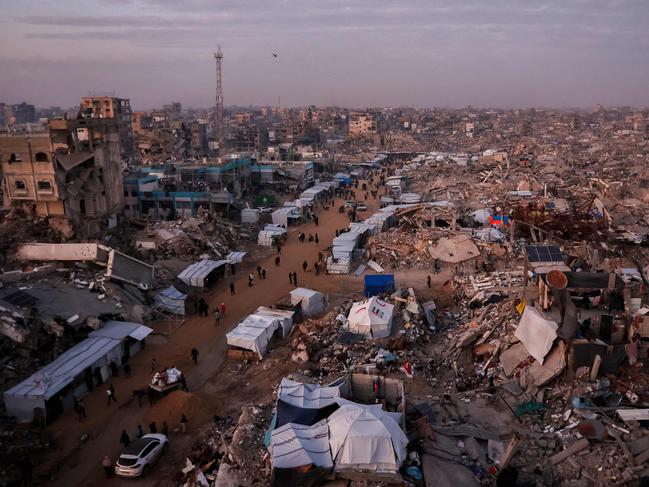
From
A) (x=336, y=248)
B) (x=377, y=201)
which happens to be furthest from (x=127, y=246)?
(x=377, y=201)

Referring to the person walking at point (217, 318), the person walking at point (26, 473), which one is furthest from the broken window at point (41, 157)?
the person walking at point (26, 473)

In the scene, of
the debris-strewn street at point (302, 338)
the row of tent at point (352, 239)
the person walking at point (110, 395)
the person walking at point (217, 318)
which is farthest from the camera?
the row of tent at point (352, 239)

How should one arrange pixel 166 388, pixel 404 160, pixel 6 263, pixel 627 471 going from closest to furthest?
pixel 627 471, pixel 166 388, pixel 6 263, pixel 404 160

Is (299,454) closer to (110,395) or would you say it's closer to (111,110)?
(110,395)

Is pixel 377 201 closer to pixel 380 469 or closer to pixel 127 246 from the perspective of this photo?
pixel 127 246

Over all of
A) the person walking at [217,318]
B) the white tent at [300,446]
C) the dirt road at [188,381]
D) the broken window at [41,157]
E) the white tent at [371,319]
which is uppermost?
the broken window at [41,157]

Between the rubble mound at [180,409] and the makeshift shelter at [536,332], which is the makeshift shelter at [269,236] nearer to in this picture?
the rubble mound at [180,409]
